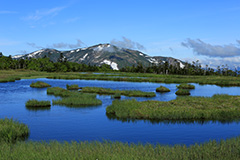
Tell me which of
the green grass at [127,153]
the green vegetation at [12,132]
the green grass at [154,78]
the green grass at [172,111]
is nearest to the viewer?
the green grass at [127,153]

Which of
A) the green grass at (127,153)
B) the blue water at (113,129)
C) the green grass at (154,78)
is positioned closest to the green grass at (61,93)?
the blue water at (113,129)

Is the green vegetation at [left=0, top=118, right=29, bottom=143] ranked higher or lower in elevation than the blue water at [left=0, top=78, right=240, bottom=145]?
higher

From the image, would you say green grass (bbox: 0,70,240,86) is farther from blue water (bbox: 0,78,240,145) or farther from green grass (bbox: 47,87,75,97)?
blue water (bbox: 0,78,240,145)

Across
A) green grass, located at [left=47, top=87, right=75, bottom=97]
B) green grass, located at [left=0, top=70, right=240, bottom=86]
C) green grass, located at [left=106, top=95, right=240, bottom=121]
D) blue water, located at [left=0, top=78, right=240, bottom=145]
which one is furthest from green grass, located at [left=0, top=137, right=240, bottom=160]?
green grass, located at [left=0, top=70, right=240, bottom=86]

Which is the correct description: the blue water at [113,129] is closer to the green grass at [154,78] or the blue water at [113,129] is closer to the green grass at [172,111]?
the green grass at [172,111]

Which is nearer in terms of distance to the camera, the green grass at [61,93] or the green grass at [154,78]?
the green grass at [61,93]

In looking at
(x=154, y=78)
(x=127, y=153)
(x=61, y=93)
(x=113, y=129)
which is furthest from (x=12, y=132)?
(x=154, y=78)

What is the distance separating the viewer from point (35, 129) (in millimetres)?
25734

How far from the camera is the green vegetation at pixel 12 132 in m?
20.5

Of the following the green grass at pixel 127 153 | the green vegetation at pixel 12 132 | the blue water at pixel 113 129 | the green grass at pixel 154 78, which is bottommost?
the blue water at pixel 113 129

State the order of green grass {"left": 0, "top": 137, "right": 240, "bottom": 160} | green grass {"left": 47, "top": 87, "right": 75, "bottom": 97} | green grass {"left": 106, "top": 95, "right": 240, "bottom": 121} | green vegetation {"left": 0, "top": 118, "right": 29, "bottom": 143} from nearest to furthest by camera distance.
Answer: green grass {"left": 0, "top": 137, "right": 240, "bottom": 160} → green vegetation {"left": 0, "top": 118, "right": 29, "bottom": 143} → green grass {"left": 106, "top": 95, "right": 240, "bottom": 121} → green grass {"left": 47, "top": 87, "right": 75, "bottom": 97}

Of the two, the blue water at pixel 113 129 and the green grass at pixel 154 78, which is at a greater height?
the green grass at pixel 154 78

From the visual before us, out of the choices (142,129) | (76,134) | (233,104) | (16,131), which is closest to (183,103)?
(233,104)

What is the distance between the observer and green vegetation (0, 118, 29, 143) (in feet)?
67.3
